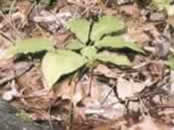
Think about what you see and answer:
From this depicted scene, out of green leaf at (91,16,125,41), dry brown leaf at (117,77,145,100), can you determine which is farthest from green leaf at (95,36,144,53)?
dry brown leaf at (117,77,145,100)

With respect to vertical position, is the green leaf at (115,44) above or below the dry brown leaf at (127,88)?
above

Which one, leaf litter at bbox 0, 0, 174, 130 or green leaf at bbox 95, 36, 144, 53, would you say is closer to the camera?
leaf litter at bbox 0, 0, 174, 130

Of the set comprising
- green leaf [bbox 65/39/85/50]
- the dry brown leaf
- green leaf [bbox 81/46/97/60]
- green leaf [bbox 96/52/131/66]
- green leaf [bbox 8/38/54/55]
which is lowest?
the dry brown leaf

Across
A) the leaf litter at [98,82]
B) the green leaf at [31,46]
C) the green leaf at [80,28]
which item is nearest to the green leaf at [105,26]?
the green leaf at [80,28]

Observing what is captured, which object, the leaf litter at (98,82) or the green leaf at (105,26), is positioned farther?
the green leaf at (105,26)

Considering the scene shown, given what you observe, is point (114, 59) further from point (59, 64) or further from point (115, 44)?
point (59, 64)

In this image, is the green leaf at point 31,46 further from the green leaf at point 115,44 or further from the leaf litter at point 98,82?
the green leaf at point 115,44

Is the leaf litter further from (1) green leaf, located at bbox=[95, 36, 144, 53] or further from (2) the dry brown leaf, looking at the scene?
(1) green leaf, located at bbox=[95, 36, 144, 53]
